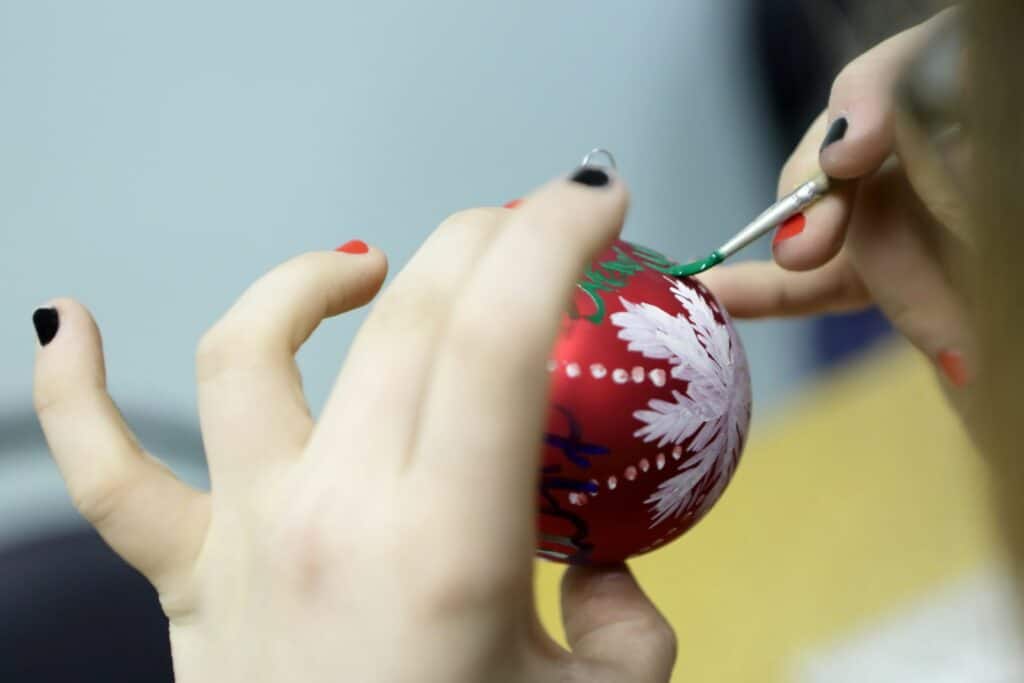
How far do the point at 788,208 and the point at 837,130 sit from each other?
0.17 feet

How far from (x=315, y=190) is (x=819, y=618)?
74 cm

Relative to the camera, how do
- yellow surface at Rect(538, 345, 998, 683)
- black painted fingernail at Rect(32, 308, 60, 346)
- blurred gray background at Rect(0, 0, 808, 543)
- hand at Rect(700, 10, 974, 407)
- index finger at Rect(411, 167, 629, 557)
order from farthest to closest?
yellow surface at Rect(538, 345, 998, 683) → blurred gray background at Rect(0, 0, 808, 543) → hand at Rect(700, 10, 974, 407) → black painted fingernail at Rect(32, 308, 60, 346) → index finger at Rect(411, 167, 629, 557)

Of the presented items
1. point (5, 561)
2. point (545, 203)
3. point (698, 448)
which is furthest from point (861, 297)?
point (5, 561)

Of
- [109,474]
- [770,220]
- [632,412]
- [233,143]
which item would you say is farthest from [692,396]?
[233,143]

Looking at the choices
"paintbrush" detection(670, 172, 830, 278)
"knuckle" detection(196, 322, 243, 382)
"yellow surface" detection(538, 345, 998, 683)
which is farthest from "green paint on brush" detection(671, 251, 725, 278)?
"yellow surface" detection(538, 345, 998, 683)

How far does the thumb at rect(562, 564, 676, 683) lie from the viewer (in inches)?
18.7

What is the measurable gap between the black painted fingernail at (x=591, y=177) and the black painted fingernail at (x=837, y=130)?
25cm

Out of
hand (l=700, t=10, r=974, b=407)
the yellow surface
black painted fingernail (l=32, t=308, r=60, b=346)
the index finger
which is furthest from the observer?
the yellow surface

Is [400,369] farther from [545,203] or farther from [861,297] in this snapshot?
[861,297]

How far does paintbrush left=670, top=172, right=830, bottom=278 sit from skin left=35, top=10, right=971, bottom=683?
20cm

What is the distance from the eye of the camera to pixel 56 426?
428 mm

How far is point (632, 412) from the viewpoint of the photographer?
19.4 inches

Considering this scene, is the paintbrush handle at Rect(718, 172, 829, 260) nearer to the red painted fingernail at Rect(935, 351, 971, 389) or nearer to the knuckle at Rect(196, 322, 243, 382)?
the red painted fingernail at Rect(935, 351, 971, 389)

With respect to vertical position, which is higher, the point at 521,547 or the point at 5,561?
the point at 521,547
